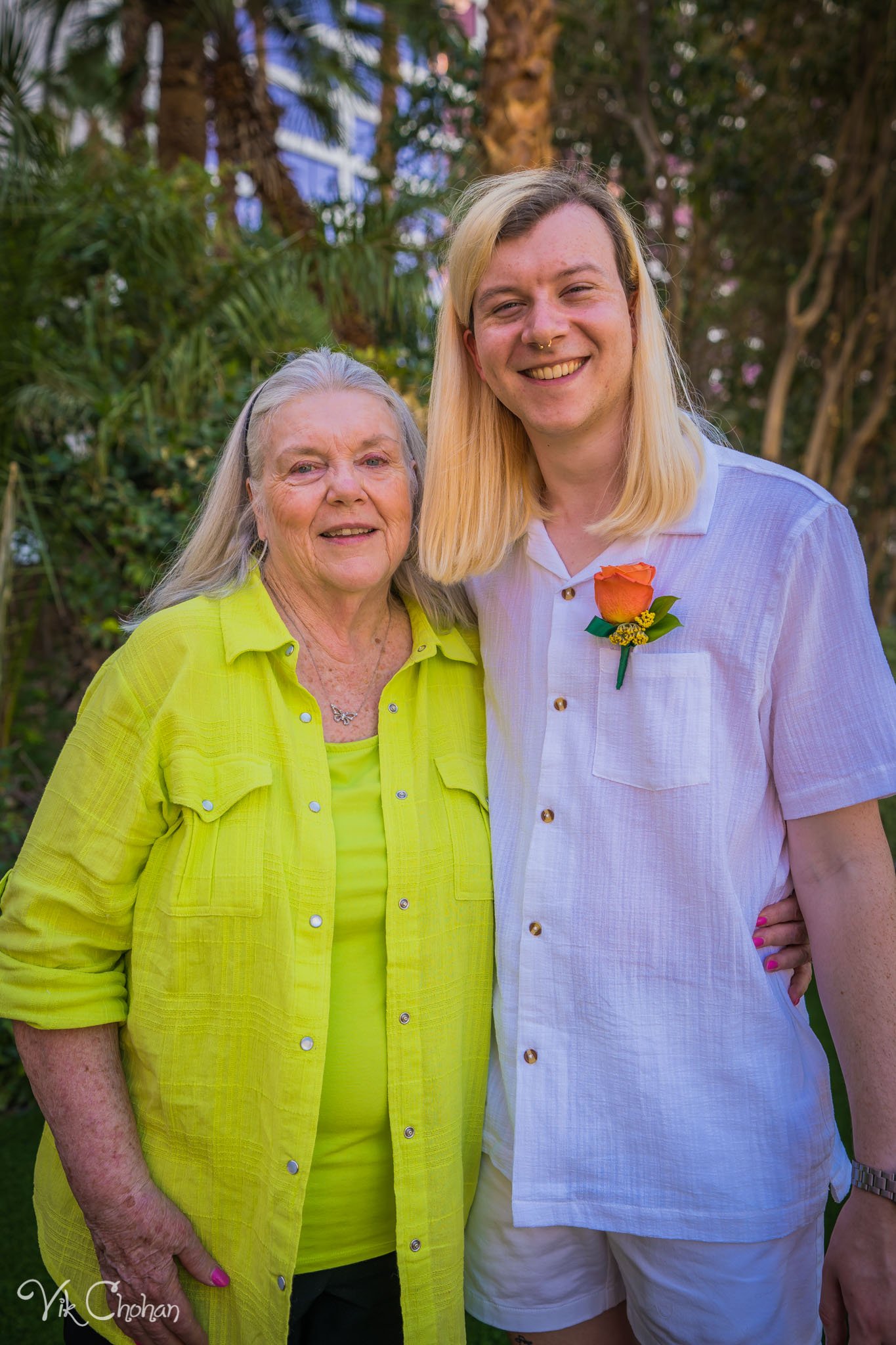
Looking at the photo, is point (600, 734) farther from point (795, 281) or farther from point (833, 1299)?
point (795, 281)

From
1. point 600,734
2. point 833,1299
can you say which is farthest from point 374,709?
point 833,1299

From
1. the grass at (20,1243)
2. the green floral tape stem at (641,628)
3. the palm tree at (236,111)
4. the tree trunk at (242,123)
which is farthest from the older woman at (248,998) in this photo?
the palm tree at (236,111)

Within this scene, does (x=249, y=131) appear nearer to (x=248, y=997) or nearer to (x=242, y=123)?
(x=242, y=123)

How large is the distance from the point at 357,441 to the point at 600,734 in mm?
808

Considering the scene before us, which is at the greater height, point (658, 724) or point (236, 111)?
point (236, 111)

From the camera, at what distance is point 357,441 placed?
213cm

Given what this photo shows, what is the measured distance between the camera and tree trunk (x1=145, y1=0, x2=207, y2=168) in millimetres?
7578

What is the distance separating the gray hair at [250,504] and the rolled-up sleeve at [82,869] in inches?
14.1

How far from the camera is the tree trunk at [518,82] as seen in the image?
5617 mm

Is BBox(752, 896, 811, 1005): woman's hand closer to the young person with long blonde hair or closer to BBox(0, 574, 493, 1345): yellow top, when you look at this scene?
the young person with long blonde hair

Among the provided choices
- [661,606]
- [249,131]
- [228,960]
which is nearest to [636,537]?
[661,606]

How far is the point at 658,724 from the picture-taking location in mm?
1834

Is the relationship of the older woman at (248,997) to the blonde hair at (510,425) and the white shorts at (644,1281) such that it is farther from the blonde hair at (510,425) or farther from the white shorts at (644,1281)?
the blonde hair at (510,425)

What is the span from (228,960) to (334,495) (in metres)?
0.94
